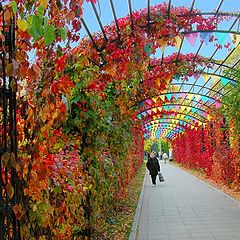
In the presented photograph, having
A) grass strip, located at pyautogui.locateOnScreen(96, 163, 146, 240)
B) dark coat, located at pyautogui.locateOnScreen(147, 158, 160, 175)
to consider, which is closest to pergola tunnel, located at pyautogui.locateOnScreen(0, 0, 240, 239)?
grass strip, located at pyautogui.locateOnScreen(96, 163, 146, 240)

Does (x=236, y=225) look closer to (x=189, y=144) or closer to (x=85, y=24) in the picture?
(x=85, y=24)

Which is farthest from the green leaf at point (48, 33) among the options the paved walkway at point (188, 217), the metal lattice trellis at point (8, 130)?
the paved walkway at point (188, 217)

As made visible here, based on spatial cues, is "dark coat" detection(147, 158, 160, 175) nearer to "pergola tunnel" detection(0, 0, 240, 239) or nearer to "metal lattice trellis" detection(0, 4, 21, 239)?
"pergola tunnel" detection(0, 0, 240, 239)

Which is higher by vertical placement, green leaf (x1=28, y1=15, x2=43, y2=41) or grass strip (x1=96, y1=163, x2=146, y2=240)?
green leaf (x1=28, y1=15, x2=43, y2=41)

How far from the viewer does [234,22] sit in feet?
28.8

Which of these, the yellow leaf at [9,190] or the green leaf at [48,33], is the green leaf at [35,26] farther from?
the yellow leaf at [9,190]

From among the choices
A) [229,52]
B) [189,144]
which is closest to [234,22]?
[229,52]

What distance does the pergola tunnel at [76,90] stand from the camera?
2.35 metres

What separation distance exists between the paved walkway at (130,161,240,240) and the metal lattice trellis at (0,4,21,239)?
4.81m

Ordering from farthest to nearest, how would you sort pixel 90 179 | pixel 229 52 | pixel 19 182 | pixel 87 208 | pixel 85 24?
pixel 229 52, pixel 85 24, pixel 87 208, pixel 90 179, pixel 19 182

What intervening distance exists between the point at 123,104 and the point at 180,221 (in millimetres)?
2824

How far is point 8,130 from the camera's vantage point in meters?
2.48

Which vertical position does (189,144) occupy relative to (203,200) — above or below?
above

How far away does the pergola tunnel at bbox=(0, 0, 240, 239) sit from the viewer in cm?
235
